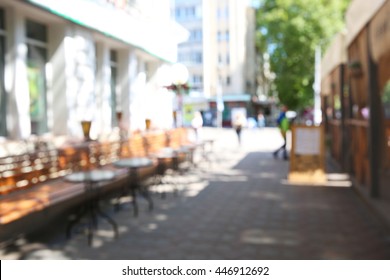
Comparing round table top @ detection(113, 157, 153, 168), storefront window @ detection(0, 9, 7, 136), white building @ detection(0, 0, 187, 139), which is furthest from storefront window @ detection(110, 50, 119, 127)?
round table top @ detection(113, 157, 153, 168)

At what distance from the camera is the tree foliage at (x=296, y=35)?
→ 38.3 metres

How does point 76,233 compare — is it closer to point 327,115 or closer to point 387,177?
point 387,177

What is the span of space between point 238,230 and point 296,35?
36083mm

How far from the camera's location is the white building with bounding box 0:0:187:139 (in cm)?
841

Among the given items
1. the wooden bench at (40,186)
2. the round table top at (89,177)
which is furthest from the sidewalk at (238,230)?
the round table top at (89,177)

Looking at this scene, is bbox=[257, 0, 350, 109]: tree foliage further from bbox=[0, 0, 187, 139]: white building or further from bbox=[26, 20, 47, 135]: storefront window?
bbox=[26, 20, 47, 135]: storefront window

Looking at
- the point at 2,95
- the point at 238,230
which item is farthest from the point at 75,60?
the point at 238,230

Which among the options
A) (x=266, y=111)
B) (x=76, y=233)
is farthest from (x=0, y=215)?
(x=266, y=111)

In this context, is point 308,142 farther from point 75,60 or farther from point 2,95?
point 2,95

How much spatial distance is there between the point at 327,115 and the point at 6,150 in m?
11.0

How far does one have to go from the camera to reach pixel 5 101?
837 centimetres

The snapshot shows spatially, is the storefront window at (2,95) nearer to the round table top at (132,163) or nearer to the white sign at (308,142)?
the round table top at (132,163)

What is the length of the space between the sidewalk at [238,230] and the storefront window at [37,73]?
3.19 meters

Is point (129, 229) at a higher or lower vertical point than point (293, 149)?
lower
